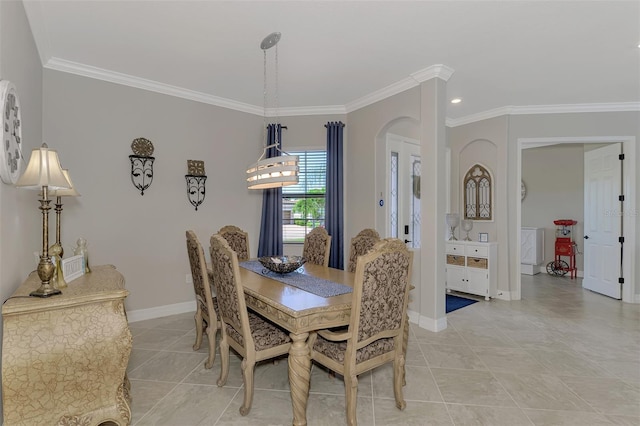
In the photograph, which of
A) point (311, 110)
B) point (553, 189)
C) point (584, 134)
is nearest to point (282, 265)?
point (311, 110)

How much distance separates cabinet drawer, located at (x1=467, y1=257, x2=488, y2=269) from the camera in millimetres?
4637

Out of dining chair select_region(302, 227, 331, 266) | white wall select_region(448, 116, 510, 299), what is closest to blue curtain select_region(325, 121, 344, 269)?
dining chair select_region(302, 227, 331, 266)

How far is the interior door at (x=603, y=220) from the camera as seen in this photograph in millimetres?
4684

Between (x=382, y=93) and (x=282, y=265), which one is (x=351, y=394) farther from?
(x=382, y=93)

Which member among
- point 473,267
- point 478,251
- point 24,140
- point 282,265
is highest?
point 24,140

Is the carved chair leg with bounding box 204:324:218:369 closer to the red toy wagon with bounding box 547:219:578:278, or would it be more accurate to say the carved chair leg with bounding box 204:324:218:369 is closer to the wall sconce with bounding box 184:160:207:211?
the wall sconce with bounding box 184:160:207:211

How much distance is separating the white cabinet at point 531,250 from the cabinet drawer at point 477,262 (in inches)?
96.6

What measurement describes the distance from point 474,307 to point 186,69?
180 inches

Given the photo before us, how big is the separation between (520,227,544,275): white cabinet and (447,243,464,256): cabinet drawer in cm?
243

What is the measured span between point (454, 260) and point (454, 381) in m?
2.82

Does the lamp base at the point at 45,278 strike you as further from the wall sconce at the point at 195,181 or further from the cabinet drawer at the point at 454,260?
the cabinet drawer at the point at 454,260

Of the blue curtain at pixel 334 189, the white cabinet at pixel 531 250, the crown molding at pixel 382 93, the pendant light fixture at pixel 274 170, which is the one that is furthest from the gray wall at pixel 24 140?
the white cabinet at pixel 531 250

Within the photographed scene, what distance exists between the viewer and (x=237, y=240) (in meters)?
3.70

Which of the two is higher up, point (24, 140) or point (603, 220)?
point (24, 140)
